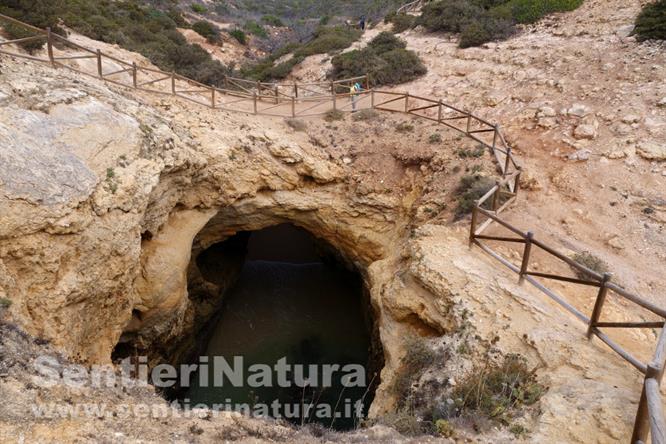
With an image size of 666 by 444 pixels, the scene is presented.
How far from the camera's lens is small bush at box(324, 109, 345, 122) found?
42.2 ft

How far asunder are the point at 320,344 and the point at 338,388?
187 cm

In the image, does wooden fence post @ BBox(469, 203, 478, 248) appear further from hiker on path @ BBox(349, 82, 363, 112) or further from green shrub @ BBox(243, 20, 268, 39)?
green shrub @ BBox(243, 20, 268, 39)

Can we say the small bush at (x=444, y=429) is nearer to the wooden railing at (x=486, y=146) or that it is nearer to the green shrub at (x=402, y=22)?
the wooden railing at (x=486, y=146)

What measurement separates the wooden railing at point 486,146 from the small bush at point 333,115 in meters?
0.25

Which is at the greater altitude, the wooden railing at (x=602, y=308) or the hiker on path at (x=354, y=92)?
the hiker on path at (x=354, y=92)

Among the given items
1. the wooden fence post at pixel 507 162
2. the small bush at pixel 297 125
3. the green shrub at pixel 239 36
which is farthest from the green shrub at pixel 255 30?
the wooden fence post at pixel 507 162

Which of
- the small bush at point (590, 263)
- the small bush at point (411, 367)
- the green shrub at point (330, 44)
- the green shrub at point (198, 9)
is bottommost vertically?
the small bush at point (411, 367)

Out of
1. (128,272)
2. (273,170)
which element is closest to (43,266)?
(128,272)

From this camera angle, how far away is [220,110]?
37.3 feet

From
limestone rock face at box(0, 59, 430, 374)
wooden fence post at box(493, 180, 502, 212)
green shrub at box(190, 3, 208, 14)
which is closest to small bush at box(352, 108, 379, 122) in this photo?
limestone rock face at box(0, 59, 430, 374)

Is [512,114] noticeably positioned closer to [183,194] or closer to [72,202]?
[183,194]

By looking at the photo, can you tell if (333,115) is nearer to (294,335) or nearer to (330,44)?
(294,335)

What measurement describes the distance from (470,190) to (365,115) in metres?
4.83

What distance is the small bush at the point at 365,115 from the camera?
1294 cm
